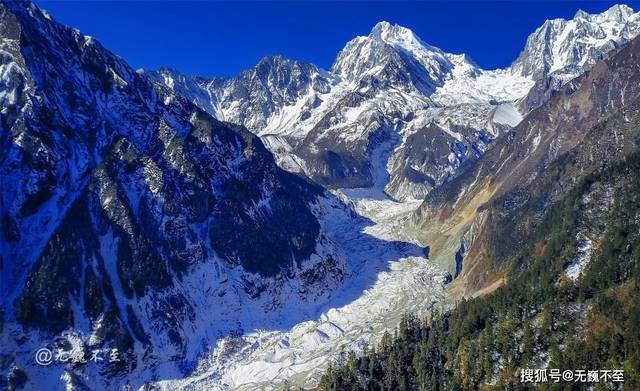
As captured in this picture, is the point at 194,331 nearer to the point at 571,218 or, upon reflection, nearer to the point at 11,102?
the point at 11,102

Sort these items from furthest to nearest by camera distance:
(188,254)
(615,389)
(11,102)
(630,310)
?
(188,254)
(11,102)
(630,310)
(615,389)

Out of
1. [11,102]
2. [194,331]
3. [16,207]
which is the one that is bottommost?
[194,331]

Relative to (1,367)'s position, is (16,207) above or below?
above

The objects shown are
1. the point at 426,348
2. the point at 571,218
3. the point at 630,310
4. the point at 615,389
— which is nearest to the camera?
the point at 615,389

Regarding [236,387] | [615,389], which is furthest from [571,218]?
[236,387]

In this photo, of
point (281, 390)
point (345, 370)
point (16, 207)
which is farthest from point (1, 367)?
point (345, 370)

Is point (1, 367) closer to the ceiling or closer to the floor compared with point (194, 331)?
closer to the floor

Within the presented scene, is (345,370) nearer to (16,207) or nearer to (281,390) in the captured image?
(281,390)

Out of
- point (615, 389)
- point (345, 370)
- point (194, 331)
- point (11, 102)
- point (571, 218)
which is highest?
point (11, 102)

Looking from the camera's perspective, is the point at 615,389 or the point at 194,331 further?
the point at 194,331
